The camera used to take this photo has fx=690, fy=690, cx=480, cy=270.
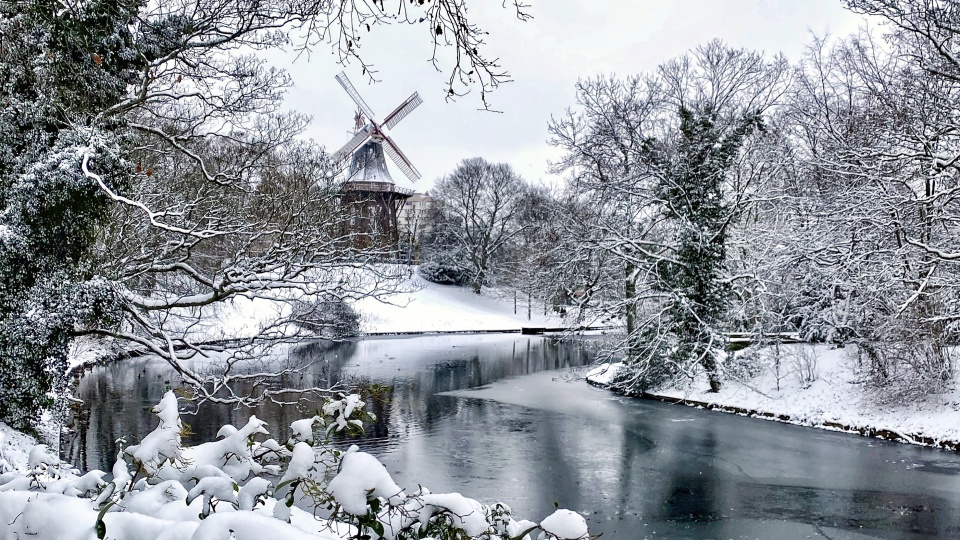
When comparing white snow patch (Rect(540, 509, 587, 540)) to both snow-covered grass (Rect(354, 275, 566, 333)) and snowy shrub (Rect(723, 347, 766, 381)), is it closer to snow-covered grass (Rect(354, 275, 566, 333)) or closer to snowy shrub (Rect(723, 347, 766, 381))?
snowy shrub (Rect(723, 347, 766, 381))

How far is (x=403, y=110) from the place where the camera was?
40469 millimetres

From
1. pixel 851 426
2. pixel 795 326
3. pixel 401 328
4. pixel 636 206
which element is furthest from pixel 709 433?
pixel 401 328

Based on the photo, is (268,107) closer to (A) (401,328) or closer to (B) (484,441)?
(B) (484,441)

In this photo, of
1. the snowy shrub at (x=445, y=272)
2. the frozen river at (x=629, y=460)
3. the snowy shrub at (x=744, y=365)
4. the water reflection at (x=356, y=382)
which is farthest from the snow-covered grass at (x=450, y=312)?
the snowy shrub at (x=744, y=365)

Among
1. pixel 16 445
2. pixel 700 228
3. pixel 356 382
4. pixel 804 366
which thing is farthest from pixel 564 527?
pixel 700 228

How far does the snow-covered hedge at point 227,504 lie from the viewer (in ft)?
7.20

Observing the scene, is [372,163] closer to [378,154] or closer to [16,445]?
[378,154]

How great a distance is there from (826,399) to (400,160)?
31761 millimetres

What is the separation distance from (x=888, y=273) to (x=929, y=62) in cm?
355

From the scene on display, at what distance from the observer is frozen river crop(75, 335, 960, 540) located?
770 cm

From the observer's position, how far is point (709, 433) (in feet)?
41.0

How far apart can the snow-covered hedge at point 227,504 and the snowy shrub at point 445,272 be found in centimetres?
4108

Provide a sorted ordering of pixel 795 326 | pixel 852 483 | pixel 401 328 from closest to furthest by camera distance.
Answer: pixel 852 483, pixel 795 326, pixel 401 328

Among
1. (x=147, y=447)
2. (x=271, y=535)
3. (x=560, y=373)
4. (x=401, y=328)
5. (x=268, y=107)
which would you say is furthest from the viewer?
(x=401, y=328)
